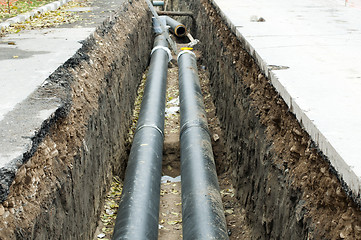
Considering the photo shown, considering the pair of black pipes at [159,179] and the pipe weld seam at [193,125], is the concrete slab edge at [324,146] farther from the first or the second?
the pipe weld seam at [193,125]

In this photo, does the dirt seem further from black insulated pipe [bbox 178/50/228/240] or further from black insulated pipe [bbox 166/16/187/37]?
black insulated pipe [bbox 166/16/187/37]

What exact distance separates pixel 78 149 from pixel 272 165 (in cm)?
160

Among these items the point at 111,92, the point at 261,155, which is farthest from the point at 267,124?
→ the point at 111,92

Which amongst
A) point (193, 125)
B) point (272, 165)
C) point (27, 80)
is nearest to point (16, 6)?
point (193, 125)

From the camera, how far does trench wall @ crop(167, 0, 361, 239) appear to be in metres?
2.15

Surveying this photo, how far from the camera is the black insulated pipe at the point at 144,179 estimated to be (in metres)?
3.18

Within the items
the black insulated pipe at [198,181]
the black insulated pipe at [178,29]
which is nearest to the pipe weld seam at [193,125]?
the black insulated pipe at [198,181]

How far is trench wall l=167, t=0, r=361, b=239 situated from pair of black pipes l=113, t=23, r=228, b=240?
1.29 feet

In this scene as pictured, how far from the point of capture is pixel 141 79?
787 centimetres

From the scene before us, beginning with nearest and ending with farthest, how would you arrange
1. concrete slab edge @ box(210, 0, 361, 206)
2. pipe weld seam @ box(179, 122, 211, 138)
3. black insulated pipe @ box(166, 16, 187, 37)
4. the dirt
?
concrete slab edge @ box(210, 0, 361, 206) < the dirt < pipe weld seam @ box(179, 122, 211, 138) < black insulated pipe @ box(166, 16, 187, 37)

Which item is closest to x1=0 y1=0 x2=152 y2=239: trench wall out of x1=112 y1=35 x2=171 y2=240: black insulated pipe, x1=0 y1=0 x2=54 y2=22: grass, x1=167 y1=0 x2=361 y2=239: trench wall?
x1=112 y1=35 x2=171 y2=240: black insulated pipe

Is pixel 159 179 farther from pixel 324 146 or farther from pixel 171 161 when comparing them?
pixel 324 146

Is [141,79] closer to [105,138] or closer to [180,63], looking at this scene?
[180,63]

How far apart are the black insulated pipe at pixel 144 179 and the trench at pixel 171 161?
0.34 meters
